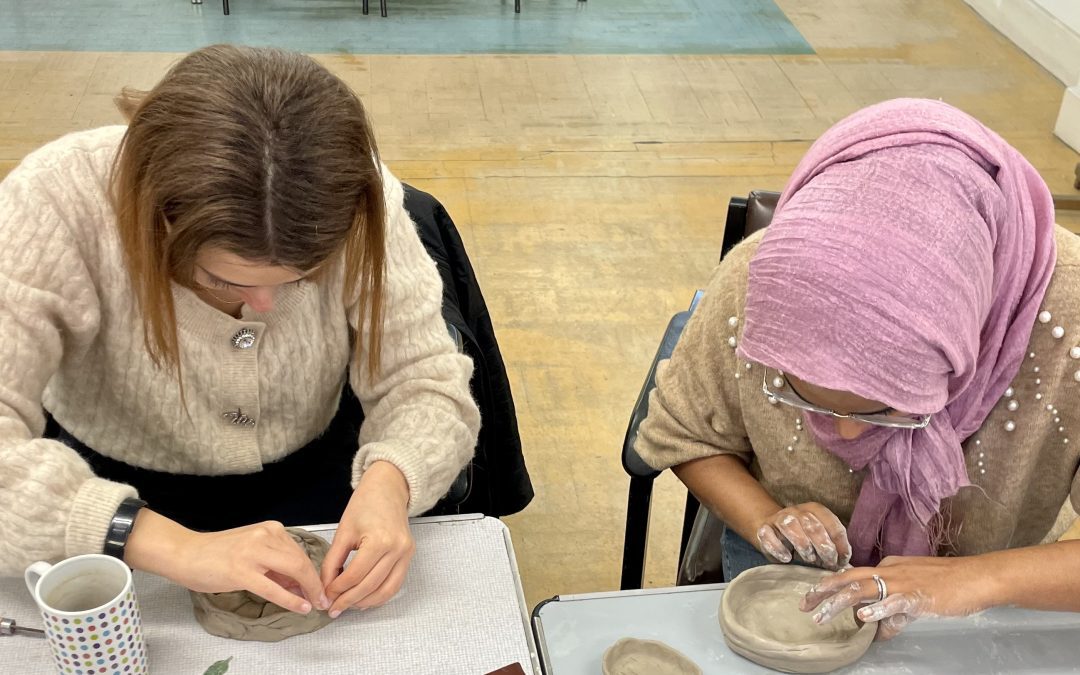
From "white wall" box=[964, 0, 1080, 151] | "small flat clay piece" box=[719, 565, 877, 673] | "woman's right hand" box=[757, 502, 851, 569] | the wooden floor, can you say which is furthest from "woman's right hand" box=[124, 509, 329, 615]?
"white wall" box=[964, 0, 1080, 151]

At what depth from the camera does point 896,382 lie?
3.61 feet

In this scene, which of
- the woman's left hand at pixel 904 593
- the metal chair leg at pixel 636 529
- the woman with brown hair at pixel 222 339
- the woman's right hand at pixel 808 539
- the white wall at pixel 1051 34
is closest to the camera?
the woman with brown hair at pixel 222 339

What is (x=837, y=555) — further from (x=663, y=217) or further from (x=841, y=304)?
(x=663, y=217)

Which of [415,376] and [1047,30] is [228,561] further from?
[1047,30]

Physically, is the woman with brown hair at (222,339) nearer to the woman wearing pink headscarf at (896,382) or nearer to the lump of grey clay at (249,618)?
the lump of grey clay at (249,618)

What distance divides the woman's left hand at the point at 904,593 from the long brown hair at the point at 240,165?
2.38 ft

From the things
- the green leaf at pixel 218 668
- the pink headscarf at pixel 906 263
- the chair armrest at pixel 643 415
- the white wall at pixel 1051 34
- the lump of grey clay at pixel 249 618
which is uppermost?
the pink headscarf at pixel 906 263

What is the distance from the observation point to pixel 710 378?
1437mm

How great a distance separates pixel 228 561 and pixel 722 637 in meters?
0.58

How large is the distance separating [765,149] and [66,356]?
317 centimetres

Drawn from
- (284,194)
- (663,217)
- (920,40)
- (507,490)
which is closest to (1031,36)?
(920,40)

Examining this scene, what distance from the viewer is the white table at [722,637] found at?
1.17m

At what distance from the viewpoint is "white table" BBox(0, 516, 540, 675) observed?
1.08 metres

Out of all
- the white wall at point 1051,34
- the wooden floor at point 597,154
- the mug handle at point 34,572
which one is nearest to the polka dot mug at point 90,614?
the mug handle at point 34,572
